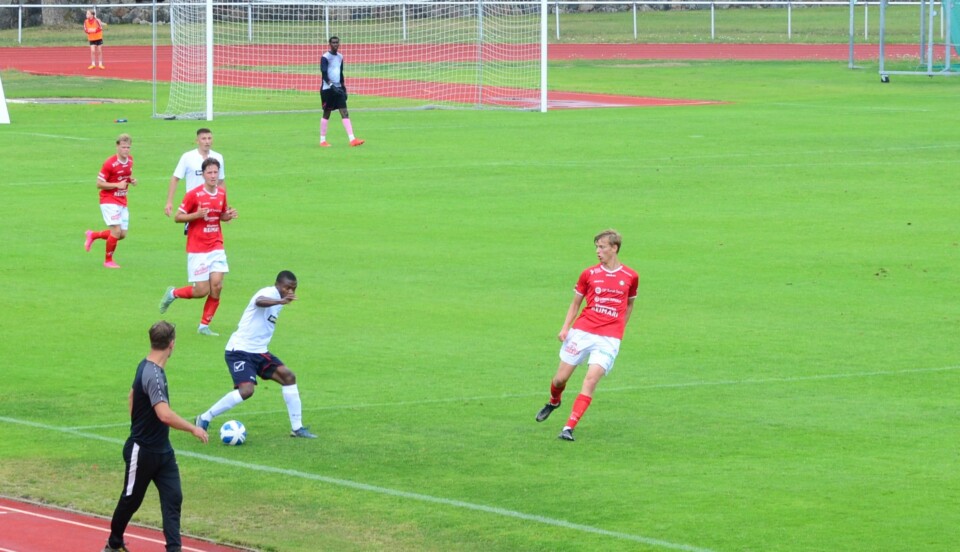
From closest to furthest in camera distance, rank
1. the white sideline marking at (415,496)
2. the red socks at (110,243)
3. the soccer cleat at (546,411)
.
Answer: the white sideline marking at (415,496) → the soccer cleat at (546,411) → the red socks at (110,243)

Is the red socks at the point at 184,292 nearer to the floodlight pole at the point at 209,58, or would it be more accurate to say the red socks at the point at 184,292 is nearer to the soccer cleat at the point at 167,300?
the soccer cleat at the point at 167,300

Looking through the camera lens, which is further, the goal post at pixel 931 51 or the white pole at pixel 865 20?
the white pole at pixel 865 20

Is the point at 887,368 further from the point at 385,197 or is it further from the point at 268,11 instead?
the point at 268,11

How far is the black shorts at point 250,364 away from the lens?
14180mm

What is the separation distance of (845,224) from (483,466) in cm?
1495

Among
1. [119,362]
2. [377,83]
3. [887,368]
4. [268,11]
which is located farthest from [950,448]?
[268,11]

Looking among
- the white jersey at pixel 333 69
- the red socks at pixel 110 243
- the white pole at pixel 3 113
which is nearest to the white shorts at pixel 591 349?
the red socks at pixel 110 243

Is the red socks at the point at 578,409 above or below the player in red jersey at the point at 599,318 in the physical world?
below

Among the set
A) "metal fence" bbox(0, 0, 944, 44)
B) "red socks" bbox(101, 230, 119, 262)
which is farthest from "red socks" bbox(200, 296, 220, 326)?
"metal fence" bbox(0, 0, 944, 44)

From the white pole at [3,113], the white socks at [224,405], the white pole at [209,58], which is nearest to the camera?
the white socks at [224,405]

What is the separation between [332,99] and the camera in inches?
1457

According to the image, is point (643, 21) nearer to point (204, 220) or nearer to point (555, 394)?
point (204, 220)

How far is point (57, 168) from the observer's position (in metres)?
33.7

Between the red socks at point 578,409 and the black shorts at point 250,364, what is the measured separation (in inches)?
98.1
